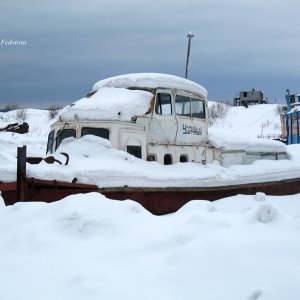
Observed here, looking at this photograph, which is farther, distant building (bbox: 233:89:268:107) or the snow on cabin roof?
distant building (bbox: 233:89:268:107)

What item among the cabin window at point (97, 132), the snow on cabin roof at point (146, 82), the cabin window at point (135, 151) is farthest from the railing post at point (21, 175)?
the snow on cabin roof at point (146, 82)

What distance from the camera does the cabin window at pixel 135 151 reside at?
8.17 metres

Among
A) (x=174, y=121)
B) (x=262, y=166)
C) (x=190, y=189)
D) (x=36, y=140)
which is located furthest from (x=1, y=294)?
(x=36, y=140)

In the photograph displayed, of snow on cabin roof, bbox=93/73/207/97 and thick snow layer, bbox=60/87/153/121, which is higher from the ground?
snow on cabin roof, bbox=93/73/207/97

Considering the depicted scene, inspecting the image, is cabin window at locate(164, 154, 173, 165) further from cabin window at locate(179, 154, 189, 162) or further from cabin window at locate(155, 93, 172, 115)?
cabin window at locate(155, 93, 172, 115)

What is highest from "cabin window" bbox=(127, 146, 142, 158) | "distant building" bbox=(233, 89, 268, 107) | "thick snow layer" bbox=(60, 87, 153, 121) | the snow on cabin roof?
"distant building" bbox=(233, 89, 268, 107)

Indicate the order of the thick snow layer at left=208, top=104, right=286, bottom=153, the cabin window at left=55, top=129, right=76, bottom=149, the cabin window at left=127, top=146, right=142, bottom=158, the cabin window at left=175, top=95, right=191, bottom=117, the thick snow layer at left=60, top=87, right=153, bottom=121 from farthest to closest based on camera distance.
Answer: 1. the thick snow layer at left=208, top=104, right=286, bottom=153
2. the cabin window at left=175, top=95, right=191, bottom=117
3. the cabin window at left=55, top=129, right=76, bottom=149
4. the cabin window at left=127, top=146, right=142, bottom=158
5. the thick snow layer at left=60, top=87, right=153, bottom=121

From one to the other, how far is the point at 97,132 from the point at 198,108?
273cm

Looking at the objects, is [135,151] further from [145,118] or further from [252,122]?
[252,122]

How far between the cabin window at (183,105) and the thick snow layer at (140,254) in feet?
15.2

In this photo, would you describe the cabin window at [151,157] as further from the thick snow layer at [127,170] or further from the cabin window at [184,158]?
the cabin window at [184,158]

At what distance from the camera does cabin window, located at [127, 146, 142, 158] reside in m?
8.17

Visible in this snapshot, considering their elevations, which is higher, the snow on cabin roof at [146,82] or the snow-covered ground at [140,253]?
the snow on cabin roof at [146,82]

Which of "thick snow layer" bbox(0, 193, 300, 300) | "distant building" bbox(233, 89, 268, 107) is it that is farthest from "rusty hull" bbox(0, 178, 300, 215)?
"distant building" bbox(233, 89, 268, 107)
